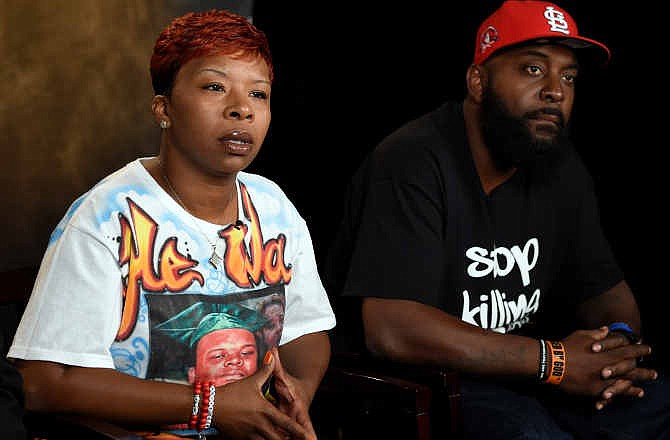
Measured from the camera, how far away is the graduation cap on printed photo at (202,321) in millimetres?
2309

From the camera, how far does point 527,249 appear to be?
3.23 m

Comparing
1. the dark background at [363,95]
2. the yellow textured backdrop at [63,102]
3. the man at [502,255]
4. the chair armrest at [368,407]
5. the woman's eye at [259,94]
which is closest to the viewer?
the woman's eye at [259,94]

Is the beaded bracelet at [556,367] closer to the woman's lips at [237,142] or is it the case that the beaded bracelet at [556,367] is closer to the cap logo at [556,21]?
the cap logo at [556,21]

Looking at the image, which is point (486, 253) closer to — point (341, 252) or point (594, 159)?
point (341, 252)

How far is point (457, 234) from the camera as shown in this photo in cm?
309

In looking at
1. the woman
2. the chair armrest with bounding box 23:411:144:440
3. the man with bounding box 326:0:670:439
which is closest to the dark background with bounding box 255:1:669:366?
the man with bounding box 326:0:670:439

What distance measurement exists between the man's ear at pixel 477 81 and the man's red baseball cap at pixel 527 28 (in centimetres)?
3

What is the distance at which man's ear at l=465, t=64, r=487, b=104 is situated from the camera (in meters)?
3.29

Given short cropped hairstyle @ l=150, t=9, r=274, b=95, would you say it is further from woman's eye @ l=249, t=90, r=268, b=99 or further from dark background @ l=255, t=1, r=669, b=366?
dark background @ l=255, t=1, r=669, b=366

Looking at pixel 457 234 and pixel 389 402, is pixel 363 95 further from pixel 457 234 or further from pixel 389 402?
pixel 389 402

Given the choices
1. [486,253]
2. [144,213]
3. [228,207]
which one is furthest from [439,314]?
[144,213]

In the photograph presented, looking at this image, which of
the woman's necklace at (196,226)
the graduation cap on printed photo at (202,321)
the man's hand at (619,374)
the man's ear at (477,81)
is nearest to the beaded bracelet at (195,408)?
the graduation cap on printed photo at (202,321)

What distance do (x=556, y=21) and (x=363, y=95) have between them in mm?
1065

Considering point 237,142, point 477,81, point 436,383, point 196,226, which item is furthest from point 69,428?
point 477,81
